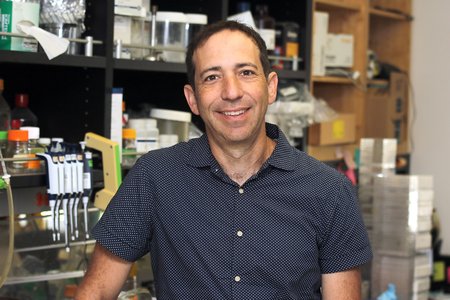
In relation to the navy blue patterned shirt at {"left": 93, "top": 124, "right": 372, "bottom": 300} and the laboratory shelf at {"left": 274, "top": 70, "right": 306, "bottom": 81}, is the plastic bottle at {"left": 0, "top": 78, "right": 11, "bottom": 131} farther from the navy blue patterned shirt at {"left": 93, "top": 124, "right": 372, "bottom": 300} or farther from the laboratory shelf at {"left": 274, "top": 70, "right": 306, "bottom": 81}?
the laboratory shelf at {"left": 274, "top": 70, "right": 306, "bottom": 81}

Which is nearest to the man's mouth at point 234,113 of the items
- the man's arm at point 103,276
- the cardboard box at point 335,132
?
the man's arm at point 103,276

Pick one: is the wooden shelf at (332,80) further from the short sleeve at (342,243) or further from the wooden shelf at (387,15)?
the short sleeve at (342,243)

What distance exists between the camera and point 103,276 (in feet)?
5.41

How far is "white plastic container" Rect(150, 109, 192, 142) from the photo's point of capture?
2393 millimetres

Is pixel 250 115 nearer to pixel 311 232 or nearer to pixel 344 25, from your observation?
pixel 311 232

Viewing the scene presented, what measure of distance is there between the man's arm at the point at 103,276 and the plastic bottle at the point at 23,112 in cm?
60

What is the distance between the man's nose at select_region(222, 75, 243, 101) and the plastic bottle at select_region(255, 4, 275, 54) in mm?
1101

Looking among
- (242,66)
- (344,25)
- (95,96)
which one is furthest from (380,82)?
(242,66)

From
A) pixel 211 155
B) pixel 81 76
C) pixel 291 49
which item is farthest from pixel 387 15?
pixel 211 155

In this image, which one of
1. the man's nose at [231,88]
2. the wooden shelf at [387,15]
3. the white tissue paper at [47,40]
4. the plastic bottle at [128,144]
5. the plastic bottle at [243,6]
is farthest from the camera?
the wooden shelf at [387,15]

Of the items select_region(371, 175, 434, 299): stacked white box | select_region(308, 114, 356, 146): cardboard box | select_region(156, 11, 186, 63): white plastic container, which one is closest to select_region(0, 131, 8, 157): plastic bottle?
select_region(156, 11, 186, 63): white plastic container

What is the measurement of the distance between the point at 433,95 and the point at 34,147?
251 centimetres

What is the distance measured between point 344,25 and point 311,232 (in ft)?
6.60

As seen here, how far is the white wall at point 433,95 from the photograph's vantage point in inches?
152
